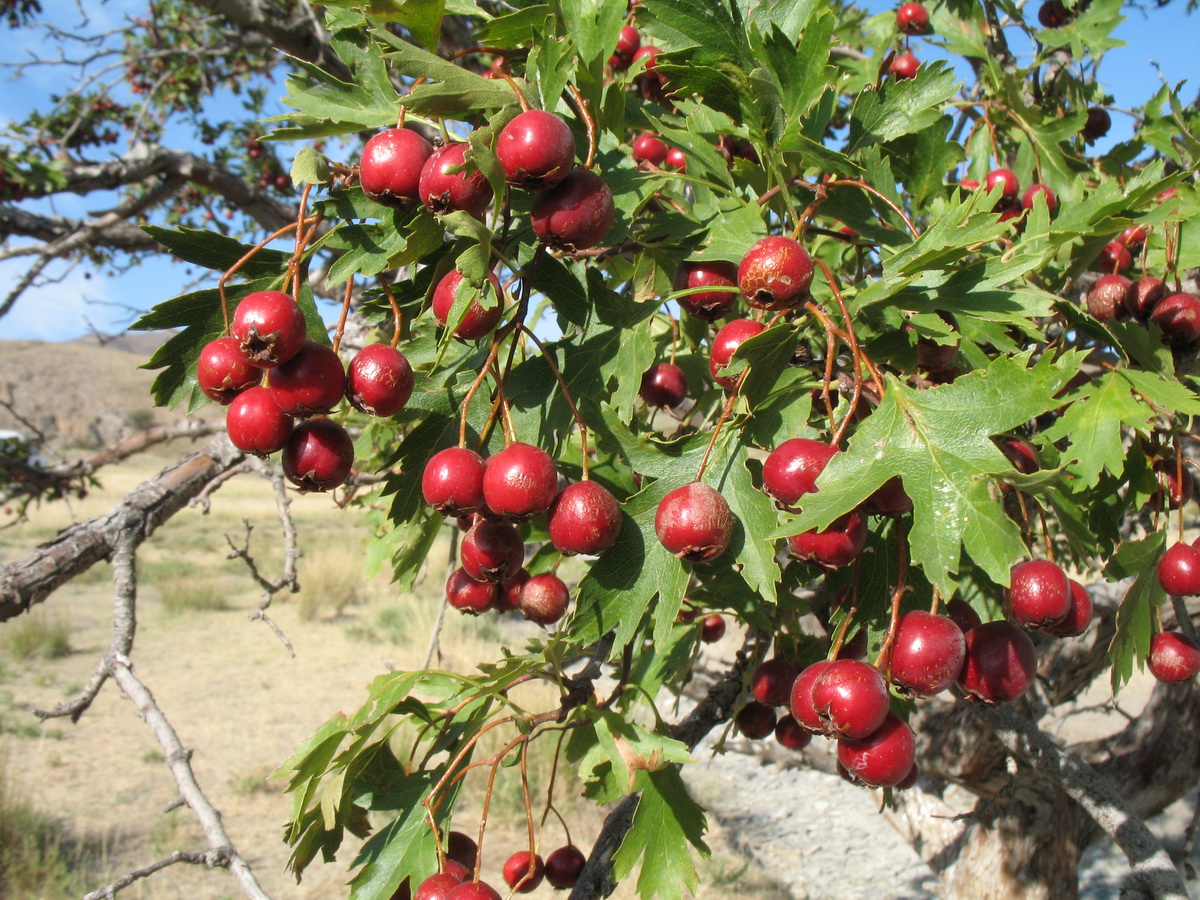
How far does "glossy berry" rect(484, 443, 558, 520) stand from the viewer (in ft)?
4.45

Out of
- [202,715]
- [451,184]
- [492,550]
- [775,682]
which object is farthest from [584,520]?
[202,715]

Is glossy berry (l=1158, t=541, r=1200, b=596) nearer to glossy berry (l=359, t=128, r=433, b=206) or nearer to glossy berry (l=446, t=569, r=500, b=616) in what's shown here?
glossy berry (l=446, t=569, r=500, b=616)

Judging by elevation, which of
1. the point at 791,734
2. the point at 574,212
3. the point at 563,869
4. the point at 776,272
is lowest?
the point at 563,869

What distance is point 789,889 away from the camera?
23.8ft

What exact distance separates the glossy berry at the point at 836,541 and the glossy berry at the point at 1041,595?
27cm

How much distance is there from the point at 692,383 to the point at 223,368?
132 centimetres

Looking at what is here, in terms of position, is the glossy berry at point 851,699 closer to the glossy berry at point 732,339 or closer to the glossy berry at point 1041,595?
the glossy berry at point 1041,595

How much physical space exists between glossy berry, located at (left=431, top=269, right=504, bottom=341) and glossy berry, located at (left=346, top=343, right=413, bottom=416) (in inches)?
4.3

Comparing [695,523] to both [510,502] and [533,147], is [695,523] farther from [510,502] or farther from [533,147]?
[533,147]

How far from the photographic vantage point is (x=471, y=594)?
1872 mm

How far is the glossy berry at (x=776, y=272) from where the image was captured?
4.19ft

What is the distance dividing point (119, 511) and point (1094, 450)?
11.1 ft

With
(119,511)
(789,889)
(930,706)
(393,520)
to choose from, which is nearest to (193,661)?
(789,889)

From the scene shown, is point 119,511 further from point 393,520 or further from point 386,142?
point 386,142
